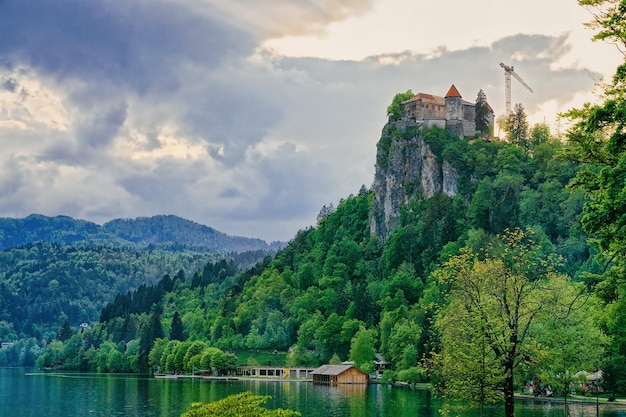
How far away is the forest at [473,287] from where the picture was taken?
3953 centimetres

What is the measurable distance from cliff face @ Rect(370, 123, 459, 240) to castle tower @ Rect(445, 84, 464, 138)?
718cm

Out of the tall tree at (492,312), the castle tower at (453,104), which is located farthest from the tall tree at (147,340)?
the tall tree at (492,312)

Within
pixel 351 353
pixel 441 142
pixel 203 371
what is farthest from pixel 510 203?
pixel 203 371

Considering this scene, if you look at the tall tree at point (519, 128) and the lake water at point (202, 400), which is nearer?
the lake water at point (202, 400)

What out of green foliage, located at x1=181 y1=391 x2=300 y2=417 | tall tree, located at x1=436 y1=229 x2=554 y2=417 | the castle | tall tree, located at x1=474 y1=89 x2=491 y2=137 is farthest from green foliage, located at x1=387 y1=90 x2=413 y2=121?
green foliage, located at x1=181 y1=391 x2=300 y2=417

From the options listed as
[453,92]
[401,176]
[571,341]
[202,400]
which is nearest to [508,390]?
[571,341]

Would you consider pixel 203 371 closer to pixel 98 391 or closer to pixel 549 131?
pixel 98 391

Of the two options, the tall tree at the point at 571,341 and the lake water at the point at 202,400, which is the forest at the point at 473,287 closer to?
the tall tree at the point at 571,341

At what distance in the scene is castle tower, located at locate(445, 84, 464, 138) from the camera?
163 metres

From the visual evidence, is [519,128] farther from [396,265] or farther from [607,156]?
[607,156]

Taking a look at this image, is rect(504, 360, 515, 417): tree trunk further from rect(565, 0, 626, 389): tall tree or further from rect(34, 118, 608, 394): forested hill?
rect(34, 118, 608, 394): forested hill

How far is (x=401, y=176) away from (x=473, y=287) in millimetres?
128926

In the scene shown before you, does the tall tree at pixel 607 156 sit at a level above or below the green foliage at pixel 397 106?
below

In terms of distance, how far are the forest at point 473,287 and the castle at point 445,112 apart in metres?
3.23
